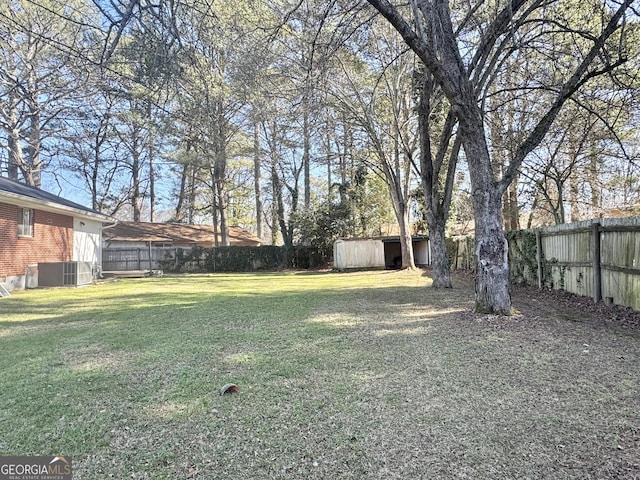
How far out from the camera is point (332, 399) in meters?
3.01

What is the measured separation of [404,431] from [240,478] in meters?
1.09

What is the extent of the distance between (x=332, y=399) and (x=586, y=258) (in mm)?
6422

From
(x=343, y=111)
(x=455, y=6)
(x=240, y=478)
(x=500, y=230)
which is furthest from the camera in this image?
(x=343, y=111)

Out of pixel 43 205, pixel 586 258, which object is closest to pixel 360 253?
pixel 586 258

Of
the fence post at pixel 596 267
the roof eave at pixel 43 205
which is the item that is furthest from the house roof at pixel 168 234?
the fence post at pixel 596 267

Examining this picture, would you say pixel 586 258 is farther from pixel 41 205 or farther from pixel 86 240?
pixel 86 240

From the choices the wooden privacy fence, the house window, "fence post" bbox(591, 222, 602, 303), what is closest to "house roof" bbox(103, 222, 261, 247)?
the house window

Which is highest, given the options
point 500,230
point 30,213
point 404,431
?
point 30,213

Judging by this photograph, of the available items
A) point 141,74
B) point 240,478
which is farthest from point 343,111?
point 240,478

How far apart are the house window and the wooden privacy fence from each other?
14.9 m

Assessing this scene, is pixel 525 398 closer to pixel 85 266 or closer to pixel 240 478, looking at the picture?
pixel 240 478

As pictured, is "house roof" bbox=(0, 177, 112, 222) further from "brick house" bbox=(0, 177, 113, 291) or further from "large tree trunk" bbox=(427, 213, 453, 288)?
"large tree trunk" bbox=(427, 213, 453, 288)

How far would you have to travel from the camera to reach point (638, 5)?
636 centimetres

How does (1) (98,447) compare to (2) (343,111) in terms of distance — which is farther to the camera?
(2) (343,111)
